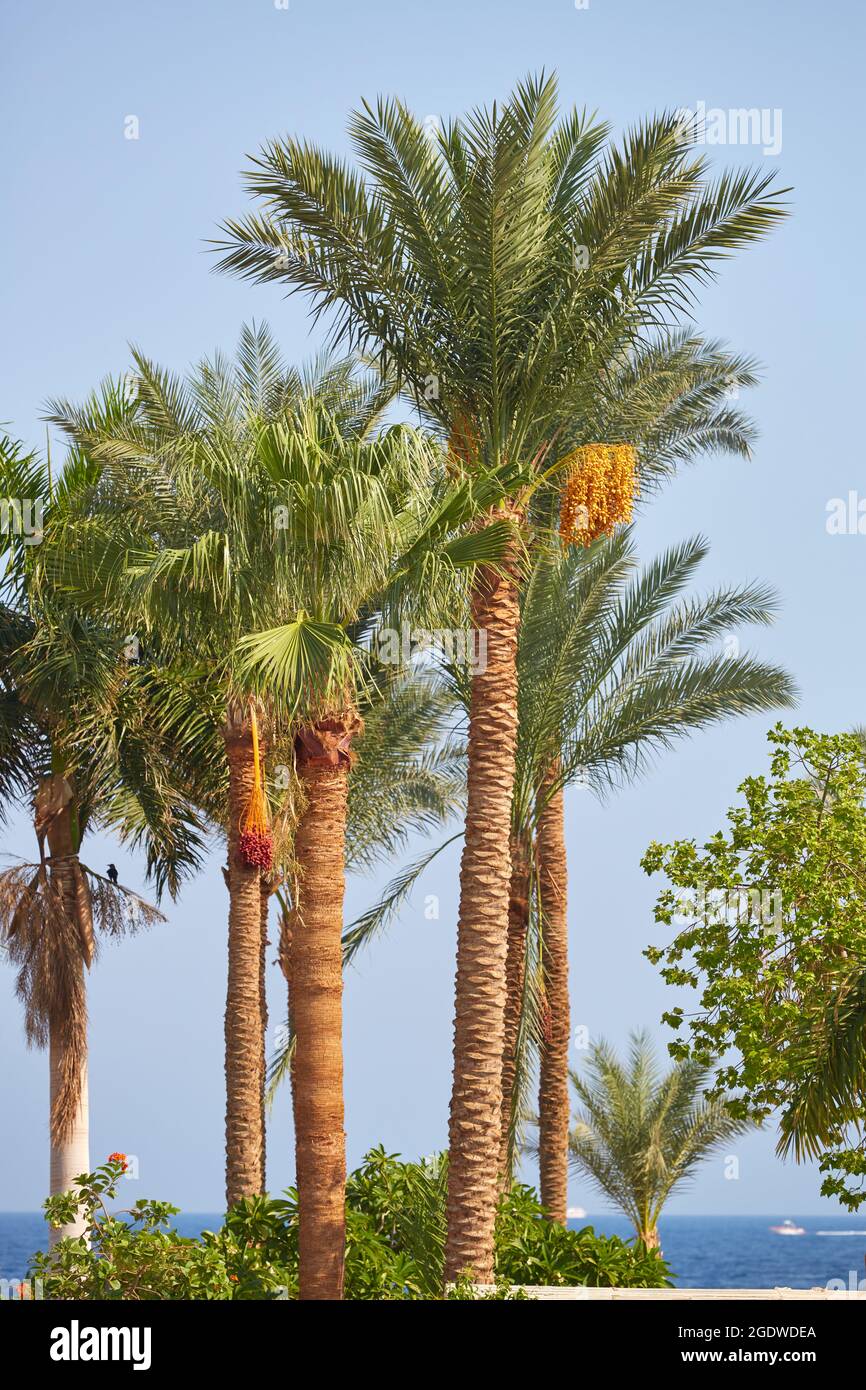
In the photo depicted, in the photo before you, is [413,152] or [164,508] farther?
[164,508]

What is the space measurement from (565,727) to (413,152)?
6.04 meters

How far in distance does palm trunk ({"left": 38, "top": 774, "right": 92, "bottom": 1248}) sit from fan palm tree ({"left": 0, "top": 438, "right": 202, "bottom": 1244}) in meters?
0.01

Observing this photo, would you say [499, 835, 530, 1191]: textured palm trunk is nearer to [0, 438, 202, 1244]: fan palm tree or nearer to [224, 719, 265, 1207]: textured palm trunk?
[224, 719, 265, 1207]: textured palm trunk

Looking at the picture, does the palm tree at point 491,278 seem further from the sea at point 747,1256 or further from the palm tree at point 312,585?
the sea at point 747,1256

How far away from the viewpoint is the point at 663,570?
17688mm

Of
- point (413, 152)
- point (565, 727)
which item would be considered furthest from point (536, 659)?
point (413, 152)

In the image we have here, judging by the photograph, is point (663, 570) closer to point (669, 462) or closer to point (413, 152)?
point (669, 462)

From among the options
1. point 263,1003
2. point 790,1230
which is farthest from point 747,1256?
point 263,1003

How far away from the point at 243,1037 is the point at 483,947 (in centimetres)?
488

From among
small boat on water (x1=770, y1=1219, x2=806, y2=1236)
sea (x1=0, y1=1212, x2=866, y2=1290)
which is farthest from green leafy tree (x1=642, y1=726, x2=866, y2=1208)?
small boat on water (x1=770, y1=1219, x2=806, y2=1236)

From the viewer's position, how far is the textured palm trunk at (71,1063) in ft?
59.9

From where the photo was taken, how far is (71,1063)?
1841 cm

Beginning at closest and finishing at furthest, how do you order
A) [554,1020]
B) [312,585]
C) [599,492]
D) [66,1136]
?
[312,585] < [599,492] < [66,1136] < [554,1020]

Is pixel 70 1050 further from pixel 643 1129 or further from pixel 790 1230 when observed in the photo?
pixel 790 1230
